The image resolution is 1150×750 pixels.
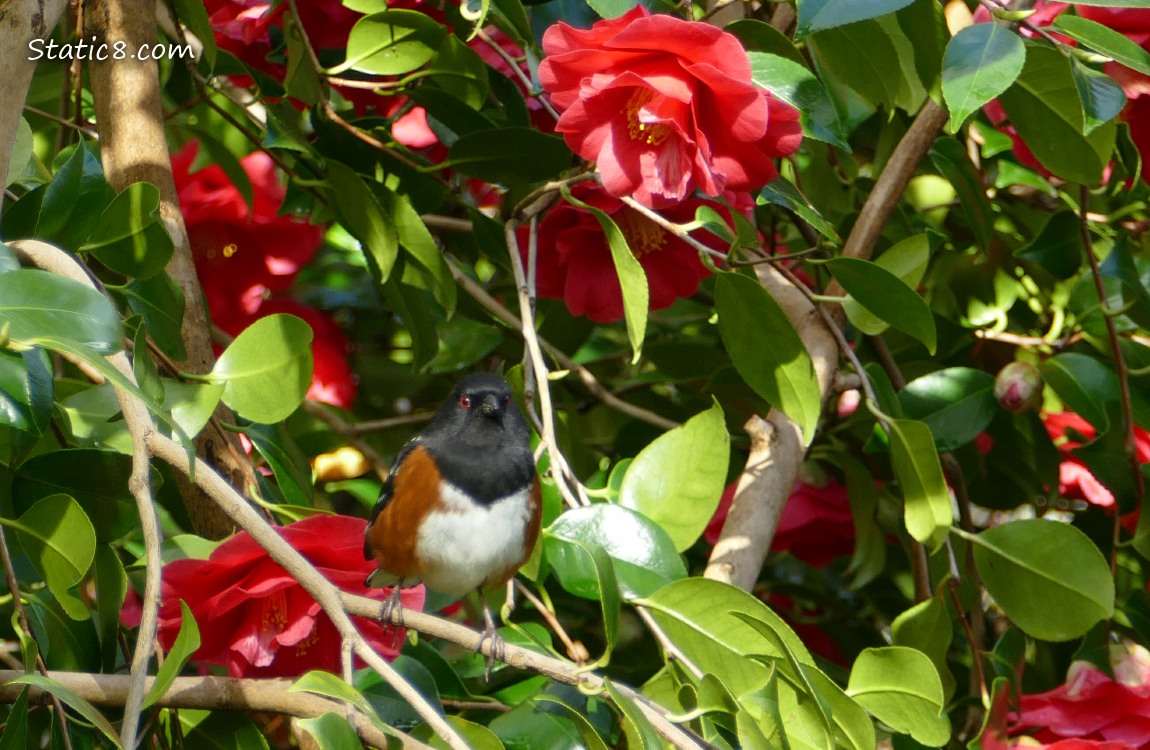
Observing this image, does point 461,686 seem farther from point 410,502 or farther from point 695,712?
point 695,712

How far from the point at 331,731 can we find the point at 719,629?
59 centimetres

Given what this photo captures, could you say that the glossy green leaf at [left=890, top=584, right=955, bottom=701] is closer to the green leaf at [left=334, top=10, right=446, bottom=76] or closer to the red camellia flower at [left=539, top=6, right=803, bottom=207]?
the red camellia flower at [left=539, top=6, right=803, bottom=207]

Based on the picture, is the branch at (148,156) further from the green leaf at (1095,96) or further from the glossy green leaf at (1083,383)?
the glossy green leaf at (1083,383)

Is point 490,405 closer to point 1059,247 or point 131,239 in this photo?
point 131,239

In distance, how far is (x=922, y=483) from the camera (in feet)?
5.28

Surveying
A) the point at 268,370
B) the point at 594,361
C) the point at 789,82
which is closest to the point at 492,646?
the point at 268,370

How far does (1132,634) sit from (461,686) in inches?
47.1

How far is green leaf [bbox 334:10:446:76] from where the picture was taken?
1764 mm

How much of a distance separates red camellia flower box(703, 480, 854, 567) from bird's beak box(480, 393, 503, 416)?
43cm

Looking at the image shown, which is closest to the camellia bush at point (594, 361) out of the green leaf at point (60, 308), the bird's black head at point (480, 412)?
the green leaf at point (60, 308)

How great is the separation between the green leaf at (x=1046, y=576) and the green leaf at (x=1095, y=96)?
0.53 meters

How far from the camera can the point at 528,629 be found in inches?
70.2

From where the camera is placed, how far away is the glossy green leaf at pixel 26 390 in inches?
41.9

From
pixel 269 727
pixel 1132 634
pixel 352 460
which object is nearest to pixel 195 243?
pixel 352 460
